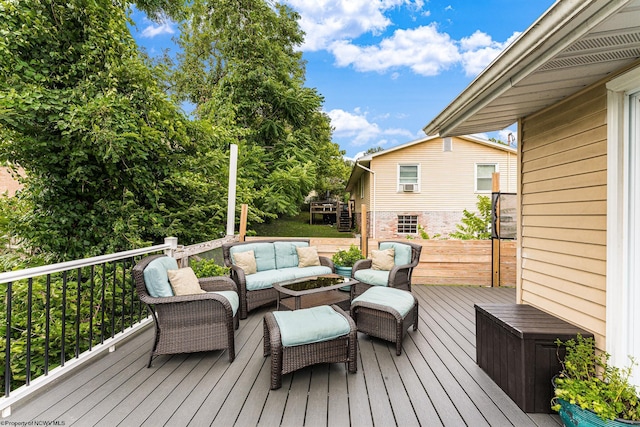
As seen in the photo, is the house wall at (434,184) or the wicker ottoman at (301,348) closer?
the wicker ottoman at (301,348)

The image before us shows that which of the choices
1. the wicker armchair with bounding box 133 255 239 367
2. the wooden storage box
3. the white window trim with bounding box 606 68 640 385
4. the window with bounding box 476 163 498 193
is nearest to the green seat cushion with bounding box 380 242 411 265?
the wooden storage box

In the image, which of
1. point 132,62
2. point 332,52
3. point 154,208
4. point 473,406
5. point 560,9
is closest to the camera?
point 560,9

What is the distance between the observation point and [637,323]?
1886 millimetres

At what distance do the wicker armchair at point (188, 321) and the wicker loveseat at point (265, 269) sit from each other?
3.97 ft

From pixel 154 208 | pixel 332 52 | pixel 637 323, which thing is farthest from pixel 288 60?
pixel 637 323

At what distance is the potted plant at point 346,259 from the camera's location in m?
5.28

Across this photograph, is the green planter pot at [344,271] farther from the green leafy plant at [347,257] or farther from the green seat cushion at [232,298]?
the green seat cushion at [232,298]

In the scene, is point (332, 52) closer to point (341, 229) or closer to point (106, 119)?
point (341, 229)

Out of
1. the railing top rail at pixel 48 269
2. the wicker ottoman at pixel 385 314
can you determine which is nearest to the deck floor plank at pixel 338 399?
the wicker ottoman at pixel 385 314

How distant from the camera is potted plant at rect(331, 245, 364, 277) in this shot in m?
5.28

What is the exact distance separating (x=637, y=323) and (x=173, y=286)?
359cm

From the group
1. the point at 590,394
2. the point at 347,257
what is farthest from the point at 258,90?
the point at 590,394

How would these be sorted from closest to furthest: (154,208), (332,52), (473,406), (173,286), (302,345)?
(473,406) < (302,345) < (173,286) < (154,208) < (332,52)

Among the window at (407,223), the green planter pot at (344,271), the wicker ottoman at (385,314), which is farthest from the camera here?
the window at (407,223)
